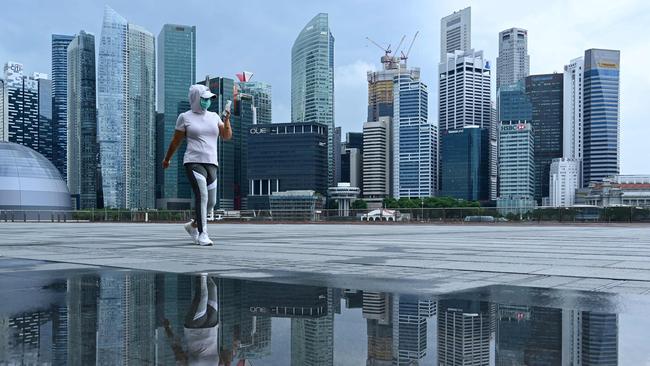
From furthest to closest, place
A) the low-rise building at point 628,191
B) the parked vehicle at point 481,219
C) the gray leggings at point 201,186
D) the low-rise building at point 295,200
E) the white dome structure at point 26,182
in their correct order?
the low-rise building at point 628,191, the low-rise building at point 295,200, the white dome structure at point 26,182, the parked vehicle at point 481,219, the gray leggings at point 201,186

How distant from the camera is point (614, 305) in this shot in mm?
4062

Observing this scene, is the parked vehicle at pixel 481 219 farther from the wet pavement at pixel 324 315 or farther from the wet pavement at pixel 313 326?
the wet pavement at pixel 313 326

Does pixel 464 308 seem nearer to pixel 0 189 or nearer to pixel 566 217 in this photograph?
pixel 566 217

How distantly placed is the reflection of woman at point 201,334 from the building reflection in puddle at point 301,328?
0.02 meters

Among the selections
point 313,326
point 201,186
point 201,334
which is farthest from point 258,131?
point 201,334

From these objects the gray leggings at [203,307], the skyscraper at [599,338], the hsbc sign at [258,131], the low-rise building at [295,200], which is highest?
the hsbc sign at [258,131]

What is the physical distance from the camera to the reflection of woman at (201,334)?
2684 millimetres

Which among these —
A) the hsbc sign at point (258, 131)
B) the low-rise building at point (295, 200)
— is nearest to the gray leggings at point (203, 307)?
the low-rise building at point (295, 200)

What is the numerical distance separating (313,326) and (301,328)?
0.26 feet

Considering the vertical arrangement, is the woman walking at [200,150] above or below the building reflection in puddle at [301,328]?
above

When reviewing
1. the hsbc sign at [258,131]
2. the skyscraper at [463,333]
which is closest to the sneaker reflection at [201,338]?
the skyscraper at [463,333]

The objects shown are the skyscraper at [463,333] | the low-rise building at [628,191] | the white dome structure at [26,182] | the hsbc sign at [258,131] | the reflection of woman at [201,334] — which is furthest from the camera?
the hsbc sign at [258,131]

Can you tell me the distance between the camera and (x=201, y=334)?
3.18 m

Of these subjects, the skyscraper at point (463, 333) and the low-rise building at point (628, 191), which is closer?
the skyscraper at point (463, 333)
